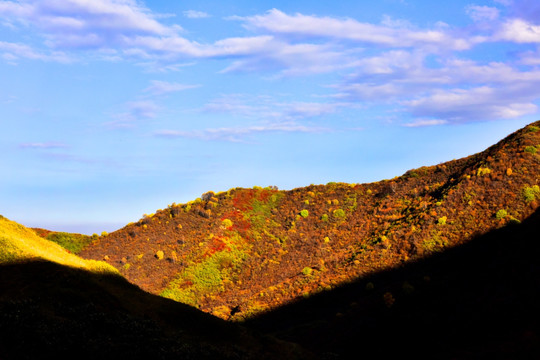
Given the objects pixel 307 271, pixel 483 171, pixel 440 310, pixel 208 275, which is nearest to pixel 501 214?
pixel 483 171

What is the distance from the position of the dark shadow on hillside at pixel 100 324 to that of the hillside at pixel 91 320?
0.14ft

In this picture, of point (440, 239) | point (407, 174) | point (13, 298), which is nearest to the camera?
point (13, 298)

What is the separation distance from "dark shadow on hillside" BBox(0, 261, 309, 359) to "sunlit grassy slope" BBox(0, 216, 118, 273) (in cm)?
92

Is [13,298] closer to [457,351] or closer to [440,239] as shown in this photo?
[457,351]

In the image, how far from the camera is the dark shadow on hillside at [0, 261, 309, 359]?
19.0 metres

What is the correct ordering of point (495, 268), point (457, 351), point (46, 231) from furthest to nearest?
1. point (46, 231)
2. point (495, 268)
3. point (457, 351)

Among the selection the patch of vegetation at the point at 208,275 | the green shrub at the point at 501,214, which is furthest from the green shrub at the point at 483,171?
the patch of vegetation at the point at 208,275

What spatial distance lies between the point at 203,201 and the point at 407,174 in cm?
3553

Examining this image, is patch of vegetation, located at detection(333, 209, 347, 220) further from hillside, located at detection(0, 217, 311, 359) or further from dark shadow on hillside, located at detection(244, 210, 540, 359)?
hillside, located at detection(0, 217, 311, 359)

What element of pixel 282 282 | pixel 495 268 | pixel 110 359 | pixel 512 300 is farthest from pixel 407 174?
pixel 110 359

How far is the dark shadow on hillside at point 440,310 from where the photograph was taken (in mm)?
24234

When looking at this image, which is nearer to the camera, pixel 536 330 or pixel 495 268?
pixel 536 330

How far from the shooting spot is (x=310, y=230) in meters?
62.0

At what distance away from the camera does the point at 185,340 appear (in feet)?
78.2
